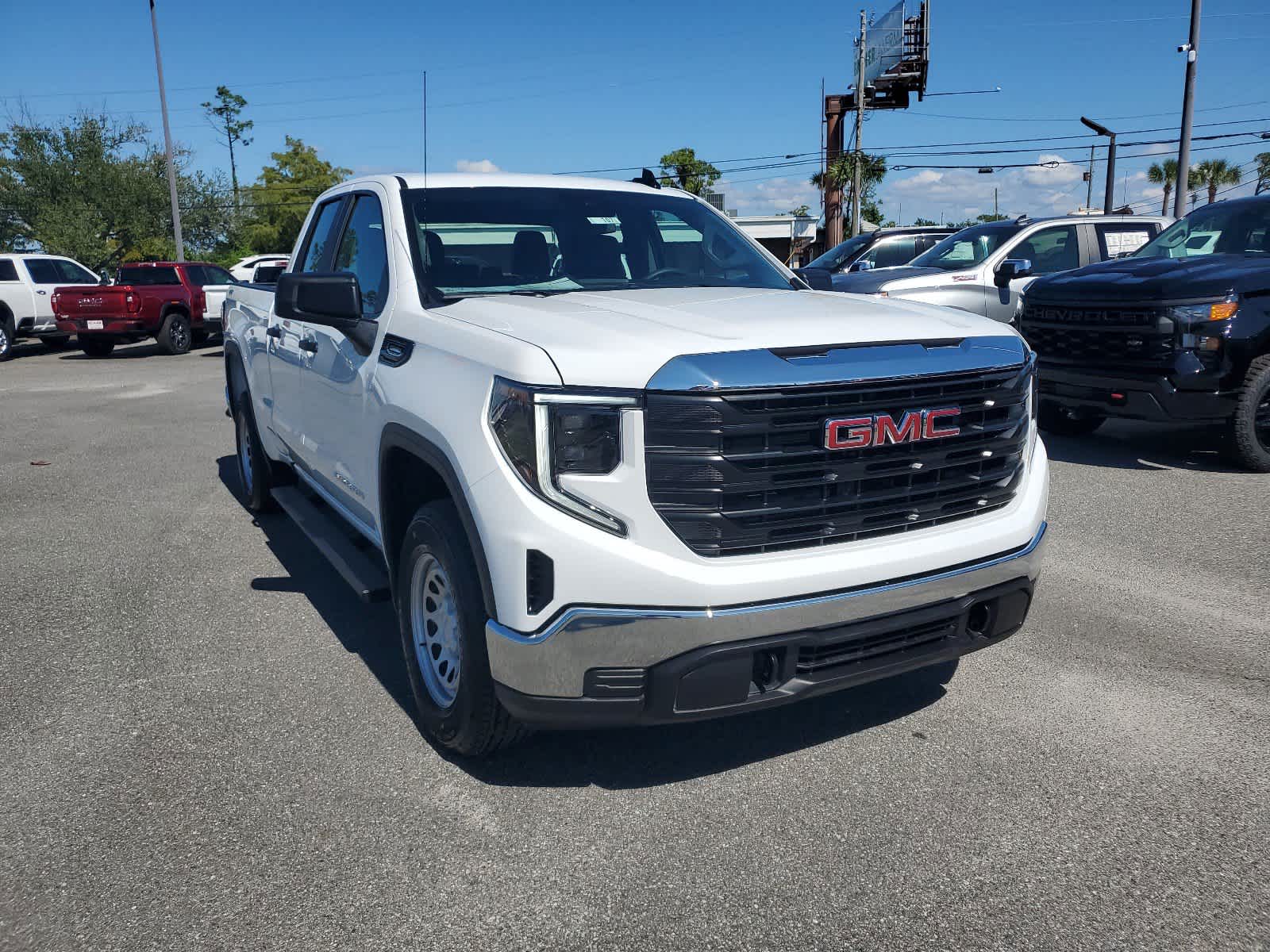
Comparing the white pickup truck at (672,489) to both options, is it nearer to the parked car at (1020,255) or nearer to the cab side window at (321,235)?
the cab side window at (321,235)

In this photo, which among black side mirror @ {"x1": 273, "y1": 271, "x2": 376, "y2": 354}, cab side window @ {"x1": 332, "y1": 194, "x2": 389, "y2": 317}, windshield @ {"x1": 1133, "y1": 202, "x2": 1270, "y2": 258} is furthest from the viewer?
windshield @ {"x1": 1133, "y1": 202, "x2": 1270, "y2": 258}

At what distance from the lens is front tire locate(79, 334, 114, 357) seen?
20375mm

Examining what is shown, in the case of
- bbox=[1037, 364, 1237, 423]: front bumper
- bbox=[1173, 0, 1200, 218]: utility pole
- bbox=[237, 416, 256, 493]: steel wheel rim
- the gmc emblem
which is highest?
bbox=[1173, 0, 1200, 218]: utility pole

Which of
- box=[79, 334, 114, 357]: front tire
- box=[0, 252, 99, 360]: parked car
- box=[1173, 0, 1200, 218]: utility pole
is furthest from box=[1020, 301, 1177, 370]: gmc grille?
box=[79, 334, 114, 357]: front tire

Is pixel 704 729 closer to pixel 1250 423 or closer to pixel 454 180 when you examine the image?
pixel 454 180

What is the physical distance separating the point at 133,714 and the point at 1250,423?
7323 millimetres

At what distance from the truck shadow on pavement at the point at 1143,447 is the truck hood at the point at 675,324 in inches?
204

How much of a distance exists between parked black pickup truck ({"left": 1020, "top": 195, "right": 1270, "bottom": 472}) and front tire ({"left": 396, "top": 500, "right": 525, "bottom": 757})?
6021 mm

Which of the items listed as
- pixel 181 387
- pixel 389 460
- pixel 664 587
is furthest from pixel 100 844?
pixel 181 387

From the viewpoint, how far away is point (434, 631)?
3.55 meters

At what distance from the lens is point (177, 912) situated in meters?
2.65

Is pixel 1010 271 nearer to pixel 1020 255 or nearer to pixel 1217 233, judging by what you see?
pixel 1217 233

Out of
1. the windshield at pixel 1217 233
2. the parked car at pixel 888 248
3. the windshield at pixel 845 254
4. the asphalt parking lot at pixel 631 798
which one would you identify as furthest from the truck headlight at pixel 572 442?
the windshield at pixel 845 254

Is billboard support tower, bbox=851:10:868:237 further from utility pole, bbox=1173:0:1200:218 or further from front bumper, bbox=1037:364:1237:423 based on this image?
front bumper, bbox=1037:364:1237:423
